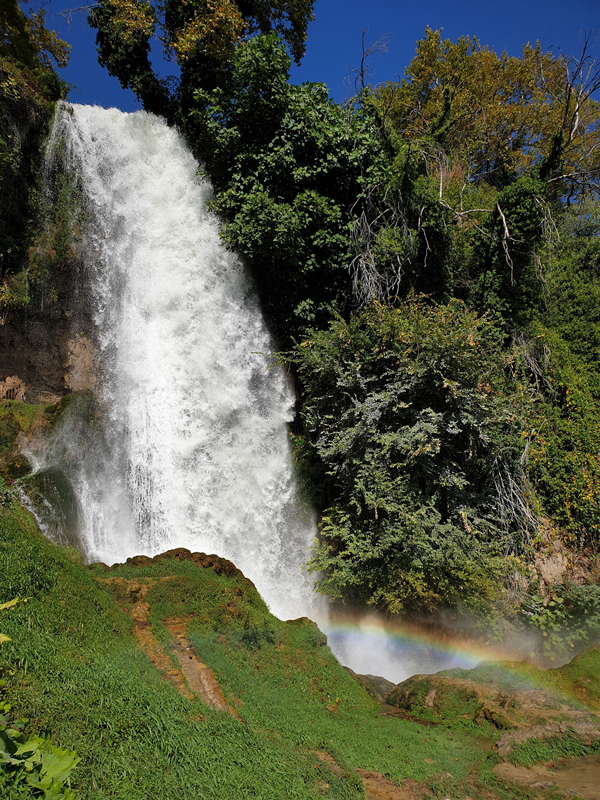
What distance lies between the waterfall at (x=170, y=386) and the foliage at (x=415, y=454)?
1450mm

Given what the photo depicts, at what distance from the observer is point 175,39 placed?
39.8 feet

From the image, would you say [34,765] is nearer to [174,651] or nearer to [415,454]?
[174,651]

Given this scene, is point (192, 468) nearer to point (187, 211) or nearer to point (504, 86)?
point (187, 211)

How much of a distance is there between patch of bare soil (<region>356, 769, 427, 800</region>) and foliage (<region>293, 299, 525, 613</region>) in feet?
11.2

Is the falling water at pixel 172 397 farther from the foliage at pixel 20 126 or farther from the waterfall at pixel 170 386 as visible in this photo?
the foliage at pixel 20 126

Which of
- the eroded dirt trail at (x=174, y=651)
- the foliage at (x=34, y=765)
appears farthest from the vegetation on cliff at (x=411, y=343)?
the foliage at (x=34, y=765)

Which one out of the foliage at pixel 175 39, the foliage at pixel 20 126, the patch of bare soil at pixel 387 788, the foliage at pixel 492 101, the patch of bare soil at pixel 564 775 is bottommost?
the patch of bare soil at pixel 387 788

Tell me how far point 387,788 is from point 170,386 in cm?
794

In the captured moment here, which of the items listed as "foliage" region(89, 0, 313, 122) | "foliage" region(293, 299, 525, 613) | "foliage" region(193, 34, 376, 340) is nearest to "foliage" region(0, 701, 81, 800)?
"foliage" region(293, 299, 525, 613)

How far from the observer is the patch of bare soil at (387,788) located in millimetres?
4441

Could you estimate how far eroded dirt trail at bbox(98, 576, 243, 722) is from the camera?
15.6ft

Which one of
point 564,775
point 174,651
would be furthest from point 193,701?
point 564,775

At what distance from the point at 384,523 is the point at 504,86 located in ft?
66.7

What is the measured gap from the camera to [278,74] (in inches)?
418
